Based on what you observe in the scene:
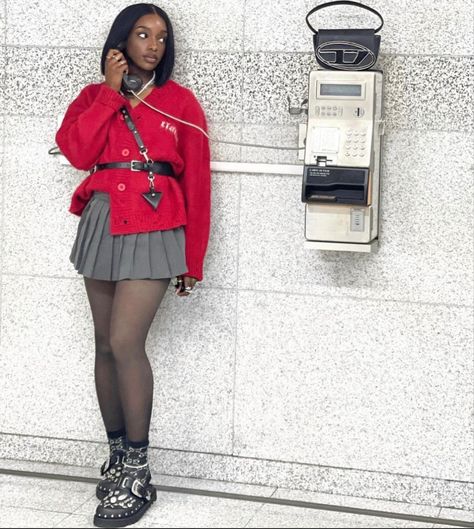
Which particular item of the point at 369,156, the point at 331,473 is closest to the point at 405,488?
the point at 331,473

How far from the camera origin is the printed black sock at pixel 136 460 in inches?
140

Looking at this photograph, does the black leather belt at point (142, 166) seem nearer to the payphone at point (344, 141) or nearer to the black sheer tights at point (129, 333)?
the black sheer tights at point (129, 333)

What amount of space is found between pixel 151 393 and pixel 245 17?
1374 mm

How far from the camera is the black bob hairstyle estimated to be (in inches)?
140

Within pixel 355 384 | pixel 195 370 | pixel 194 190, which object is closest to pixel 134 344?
pixel 195 370

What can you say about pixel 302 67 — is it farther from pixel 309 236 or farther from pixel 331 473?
pixel 331 473

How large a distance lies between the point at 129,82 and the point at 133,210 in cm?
44

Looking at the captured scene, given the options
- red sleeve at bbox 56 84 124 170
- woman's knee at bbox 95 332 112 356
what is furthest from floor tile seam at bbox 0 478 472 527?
red sleeve at bbox 56 84 124 170

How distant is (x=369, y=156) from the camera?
11.1 ft

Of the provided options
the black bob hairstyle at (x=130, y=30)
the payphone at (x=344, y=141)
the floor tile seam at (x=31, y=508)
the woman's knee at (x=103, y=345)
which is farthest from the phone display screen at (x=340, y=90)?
the floor tile seam at (x=31, y=508)

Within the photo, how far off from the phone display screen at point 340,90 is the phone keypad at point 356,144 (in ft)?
0.41

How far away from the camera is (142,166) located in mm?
3516

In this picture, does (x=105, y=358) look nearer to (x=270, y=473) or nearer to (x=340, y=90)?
(x=270, y=473)

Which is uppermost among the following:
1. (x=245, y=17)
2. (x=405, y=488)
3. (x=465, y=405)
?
(x=245, y=17)
